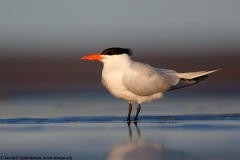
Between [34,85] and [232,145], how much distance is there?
430 inches

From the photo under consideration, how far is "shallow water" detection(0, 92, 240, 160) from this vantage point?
8.62 m

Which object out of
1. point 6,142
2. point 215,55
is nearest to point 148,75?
point 6,142

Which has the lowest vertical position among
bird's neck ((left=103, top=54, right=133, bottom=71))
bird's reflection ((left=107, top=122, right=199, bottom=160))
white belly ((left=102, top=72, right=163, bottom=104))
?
bird's reflection ((left=107, top=122, right=199, bottom=160))

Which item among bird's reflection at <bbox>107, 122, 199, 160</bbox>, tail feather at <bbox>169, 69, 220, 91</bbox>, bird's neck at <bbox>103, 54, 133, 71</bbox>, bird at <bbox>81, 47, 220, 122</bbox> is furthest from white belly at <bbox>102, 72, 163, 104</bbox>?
bird's reflection at <bbox>107, 122, 199, 160</bbox>

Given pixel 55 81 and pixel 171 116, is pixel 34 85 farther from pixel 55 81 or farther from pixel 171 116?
pixel 171 116

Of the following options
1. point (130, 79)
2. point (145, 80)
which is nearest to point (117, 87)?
point (130, 79)

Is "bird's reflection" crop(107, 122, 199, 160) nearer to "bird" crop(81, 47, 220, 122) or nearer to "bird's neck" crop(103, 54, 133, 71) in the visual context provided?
"bird" crop(81, 47, 220, 122)

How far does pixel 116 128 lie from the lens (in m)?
10.9

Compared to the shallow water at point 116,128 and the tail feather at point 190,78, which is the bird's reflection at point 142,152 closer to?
the shallow water at point 116,128

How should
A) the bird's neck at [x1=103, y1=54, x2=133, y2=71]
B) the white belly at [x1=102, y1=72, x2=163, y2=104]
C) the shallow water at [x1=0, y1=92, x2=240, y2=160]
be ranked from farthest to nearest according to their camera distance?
the bird's neck at [x1=103, y1=54, x2=133, y2=71], the white belly at [x1=102, y1=72, x2=163, y2=104], the shallow water at [x1=0, y1=92, x2=240, y2=160]

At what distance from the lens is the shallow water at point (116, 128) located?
8.62 meters

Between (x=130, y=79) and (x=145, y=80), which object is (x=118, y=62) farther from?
(x=145, y=80)

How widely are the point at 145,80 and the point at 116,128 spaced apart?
1.74 m

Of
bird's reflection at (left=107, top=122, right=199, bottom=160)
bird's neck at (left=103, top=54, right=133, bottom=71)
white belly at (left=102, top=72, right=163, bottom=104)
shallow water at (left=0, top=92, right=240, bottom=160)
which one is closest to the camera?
bird's reflection at (left=107, top=122, right=199, bottom=160)
